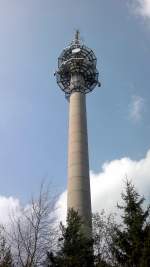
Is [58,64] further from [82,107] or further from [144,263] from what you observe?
[144,263]

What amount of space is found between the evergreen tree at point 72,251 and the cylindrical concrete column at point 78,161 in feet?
36.7

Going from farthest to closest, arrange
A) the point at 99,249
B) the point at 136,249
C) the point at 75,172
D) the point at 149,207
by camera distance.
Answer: the point at 75,172
the point at 99,249
the point at 149,207
the point at 136,249

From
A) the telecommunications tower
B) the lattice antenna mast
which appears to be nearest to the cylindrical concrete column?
the telecommunications tower

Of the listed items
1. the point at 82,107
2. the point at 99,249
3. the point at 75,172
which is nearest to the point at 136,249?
the point at 99,249

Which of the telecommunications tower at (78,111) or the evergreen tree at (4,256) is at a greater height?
the telecommunications tower at (78,111)

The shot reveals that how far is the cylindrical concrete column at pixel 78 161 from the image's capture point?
3616 centimetres

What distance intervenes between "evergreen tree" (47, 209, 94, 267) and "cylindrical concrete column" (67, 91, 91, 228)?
11186 millimetres

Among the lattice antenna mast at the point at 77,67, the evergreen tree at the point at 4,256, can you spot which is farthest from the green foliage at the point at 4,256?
the lattice antenna mast at the point at 77,67

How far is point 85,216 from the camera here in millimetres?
35375

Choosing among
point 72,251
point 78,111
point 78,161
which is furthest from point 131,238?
point 78,111

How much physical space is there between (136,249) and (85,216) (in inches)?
542

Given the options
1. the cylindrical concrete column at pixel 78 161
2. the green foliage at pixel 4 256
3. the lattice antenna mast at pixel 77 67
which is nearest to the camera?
the green foliage at pixel 4 256

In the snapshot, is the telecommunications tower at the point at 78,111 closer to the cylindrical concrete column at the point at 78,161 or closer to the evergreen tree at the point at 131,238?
the cylindrical concrete column at the point at 78,161

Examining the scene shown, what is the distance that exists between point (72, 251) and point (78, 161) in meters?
17.2
